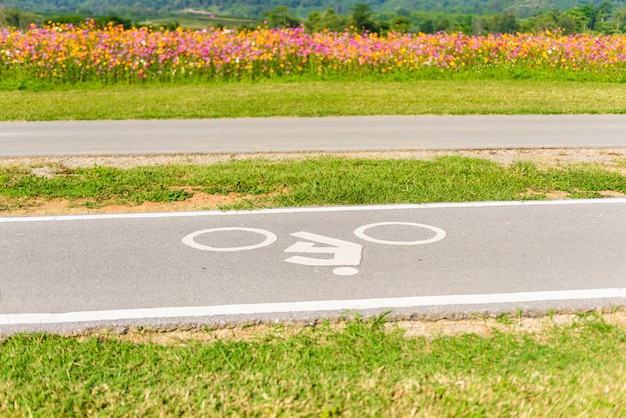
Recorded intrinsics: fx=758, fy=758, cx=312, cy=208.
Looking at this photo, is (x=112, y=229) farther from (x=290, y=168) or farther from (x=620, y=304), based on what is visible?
(x=620, y=304)

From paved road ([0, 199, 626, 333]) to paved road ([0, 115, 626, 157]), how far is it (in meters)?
3.41

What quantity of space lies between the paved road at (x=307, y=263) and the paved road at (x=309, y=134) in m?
3.41

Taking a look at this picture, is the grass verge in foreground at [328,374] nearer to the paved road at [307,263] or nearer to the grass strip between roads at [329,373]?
the grass strip between roads at [329,373]

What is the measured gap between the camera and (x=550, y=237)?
239 inches

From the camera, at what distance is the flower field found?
17781 mm

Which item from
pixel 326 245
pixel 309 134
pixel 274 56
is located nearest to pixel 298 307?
pixel 326 245

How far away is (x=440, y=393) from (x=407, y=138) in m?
7.46

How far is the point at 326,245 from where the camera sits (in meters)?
5.93

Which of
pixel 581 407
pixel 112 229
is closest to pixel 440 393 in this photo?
pixel 581 407

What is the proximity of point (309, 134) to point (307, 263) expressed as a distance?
594 centimetres

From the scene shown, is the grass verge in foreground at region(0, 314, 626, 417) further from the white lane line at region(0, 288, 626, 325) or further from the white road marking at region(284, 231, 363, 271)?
the white road marking at region(284, 231, 363, 271)

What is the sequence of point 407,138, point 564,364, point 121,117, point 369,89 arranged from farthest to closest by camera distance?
point 369,89, point 121,117, point 407,138, point 564,364

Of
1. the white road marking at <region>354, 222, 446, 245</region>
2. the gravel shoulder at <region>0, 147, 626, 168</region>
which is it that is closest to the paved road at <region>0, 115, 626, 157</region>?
the gravel shoulder at <region>0, 147, 626, 168</region>

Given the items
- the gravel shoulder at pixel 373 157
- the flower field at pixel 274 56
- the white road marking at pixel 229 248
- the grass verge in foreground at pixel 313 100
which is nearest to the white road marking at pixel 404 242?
the white road marking at pixel 229 248
